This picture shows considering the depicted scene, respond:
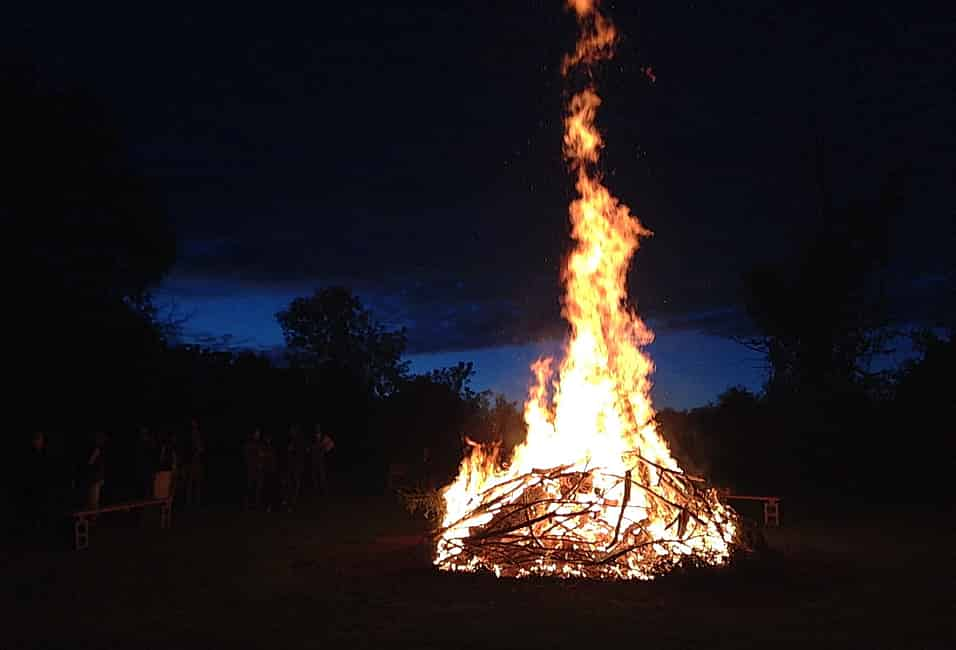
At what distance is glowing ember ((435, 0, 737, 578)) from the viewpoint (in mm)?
9797

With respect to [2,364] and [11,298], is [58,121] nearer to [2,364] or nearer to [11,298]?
[11,298]

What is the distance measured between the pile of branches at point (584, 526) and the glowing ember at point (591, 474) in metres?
0.01

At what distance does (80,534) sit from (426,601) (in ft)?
19.7

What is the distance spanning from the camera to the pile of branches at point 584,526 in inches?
376

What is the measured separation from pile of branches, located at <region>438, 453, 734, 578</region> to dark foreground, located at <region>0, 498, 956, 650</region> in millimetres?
417

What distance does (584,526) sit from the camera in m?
10.4

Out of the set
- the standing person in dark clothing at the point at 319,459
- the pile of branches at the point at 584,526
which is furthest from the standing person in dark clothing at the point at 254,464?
the pile of branches at the point at 584,526

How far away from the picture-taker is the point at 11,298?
55.0ft

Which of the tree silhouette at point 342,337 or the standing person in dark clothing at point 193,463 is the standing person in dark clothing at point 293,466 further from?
the tree silhouette at point 342,337

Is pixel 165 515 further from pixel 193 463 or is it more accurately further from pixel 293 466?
pixel 293 466

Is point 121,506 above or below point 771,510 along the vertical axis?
below

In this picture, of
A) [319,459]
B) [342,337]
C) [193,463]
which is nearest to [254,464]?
[193,463]

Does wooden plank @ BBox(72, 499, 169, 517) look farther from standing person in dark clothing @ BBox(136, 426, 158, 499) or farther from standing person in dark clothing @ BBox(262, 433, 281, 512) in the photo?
standing person in dark clothing @ BBox(262, 433, 281, 512)

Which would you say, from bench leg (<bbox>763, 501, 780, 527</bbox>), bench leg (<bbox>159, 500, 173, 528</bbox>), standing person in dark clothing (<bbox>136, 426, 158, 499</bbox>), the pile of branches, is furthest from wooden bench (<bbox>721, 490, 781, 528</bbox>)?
standing person in dark clothing (<bbox>136, 426, 158, 499</bbox>)
